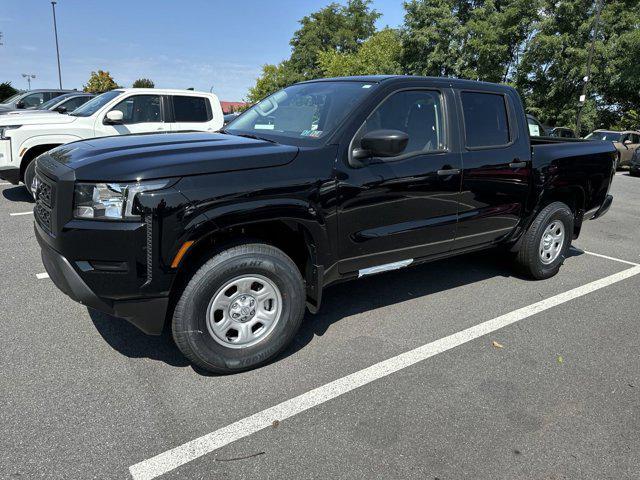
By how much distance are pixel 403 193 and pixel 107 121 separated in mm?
6402

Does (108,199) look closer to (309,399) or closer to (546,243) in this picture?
(309,399)

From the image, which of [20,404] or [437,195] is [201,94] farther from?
[20,404]

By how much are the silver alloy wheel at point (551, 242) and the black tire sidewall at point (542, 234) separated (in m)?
0.04

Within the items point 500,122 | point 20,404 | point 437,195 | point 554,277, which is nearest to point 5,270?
point 20,404

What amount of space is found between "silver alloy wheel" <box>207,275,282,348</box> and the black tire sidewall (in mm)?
2984

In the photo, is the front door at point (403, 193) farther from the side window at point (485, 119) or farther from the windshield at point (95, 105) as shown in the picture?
the windshield at point (95, 105)

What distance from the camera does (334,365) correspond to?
3.27 metres

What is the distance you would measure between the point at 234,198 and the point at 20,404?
65.8 inches

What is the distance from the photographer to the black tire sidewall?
189 inches

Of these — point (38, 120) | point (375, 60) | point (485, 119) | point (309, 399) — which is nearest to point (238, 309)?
point (309, 399)

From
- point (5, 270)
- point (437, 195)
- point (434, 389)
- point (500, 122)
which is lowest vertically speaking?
point (5, 270)

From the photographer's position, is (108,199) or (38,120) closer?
(108,199)

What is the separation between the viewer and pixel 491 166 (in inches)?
162

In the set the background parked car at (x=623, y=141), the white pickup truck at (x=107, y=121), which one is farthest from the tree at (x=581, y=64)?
the white pickup truck at (x=107, y=121)
